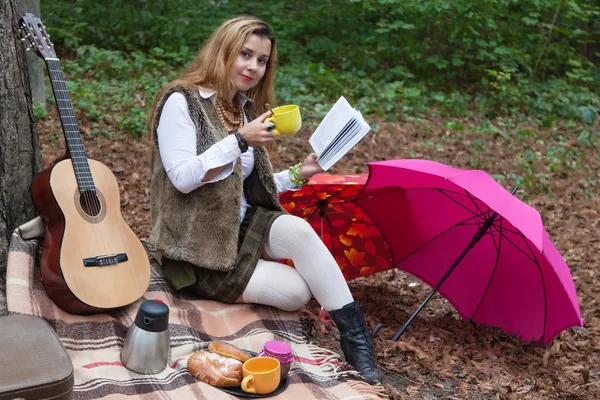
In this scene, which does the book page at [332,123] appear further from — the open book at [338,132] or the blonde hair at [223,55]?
the blonde hair at [223,55]

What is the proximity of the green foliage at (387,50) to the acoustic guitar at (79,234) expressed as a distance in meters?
4.13

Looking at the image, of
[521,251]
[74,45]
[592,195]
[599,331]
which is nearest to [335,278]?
[521,251]

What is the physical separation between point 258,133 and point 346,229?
111cm

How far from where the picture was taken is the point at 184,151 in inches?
120

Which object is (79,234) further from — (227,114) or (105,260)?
(227,114)

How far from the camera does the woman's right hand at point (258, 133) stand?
9.64 ft

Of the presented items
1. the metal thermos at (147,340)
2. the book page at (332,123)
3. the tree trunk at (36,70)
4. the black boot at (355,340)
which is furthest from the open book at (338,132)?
the tree trunk at (36,70)

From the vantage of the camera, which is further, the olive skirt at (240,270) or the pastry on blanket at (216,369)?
the olive skirt at (240,270)

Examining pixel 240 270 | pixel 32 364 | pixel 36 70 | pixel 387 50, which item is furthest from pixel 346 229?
pixel 387 50

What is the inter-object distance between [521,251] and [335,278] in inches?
38.7

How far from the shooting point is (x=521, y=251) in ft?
11.2

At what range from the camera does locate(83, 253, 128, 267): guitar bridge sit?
2844 millimetres

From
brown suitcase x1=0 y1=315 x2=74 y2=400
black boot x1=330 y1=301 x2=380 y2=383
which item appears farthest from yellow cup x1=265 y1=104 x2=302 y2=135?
brown suitcase x1=0 y1=315 x2=74 y2=400

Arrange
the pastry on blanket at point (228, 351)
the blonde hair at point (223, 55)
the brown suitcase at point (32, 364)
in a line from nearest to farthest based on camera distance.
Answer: the brown suitcase at point (32, 364) < the pastry on blanket at point (228, 351) < the blonde hair at point (223, 55)
